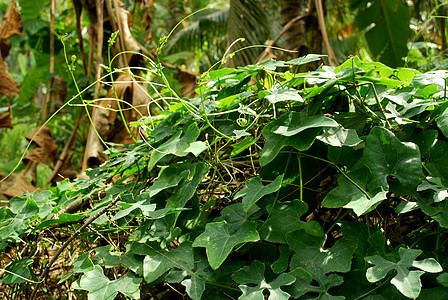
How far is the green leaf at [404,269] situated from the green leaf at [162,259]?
0.28 meters

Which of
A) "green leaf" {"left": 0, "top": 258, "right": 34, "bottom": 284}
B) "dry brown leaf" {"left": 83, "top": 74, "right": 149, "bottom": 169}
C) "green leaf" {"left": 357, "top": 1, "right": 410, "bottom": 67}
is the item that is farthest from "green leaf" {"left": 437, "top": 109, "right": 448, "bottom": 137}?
"green leaf" {"left": 357, "top": 1, "right": 410, "bottom": 67}

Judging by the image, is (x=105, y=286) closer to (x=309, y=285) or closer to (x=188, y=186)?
(x=188, y=186)

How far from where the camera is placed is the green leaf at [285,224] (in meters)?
0.59

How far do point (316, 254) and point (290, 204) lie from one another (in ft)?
0.29

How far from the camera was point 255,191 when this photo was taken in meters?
0.60

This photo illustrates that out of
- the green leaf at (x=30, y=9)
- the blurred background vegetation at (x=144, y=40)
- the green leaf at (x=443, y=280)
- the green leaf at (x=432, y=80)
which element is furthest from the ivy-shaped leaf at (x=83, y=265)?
the green leaf at (x=30, y=9)

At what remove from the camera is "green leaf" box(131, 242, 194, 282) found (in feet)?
1.99

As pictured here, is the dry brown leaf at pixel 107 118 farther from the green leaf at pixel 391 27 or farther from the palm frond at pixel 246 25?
the green leaf at pixel 391 27

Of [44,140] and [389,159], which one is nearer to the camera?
[389,159]

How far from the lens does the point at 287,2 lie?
8.82 feet

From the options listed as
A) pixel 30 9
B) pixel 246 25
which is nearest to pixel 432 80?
pixel 246 25

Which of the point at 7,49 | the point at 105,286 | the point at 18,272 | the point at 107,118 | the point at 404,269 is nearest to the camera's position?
the point at 404,269

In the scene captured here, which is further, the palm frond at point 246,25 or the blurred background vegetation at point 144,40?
the palm frond at point 246,25

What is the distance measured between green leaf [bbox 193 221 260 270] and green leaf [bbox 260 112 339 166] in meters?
0.11
